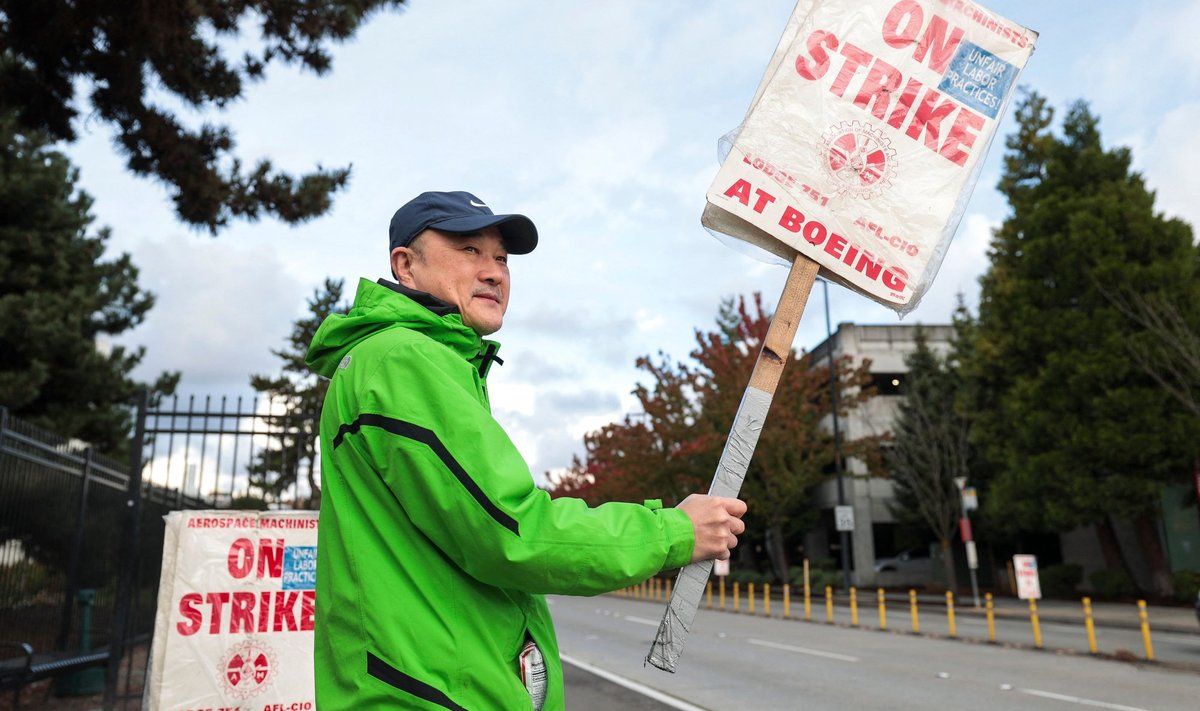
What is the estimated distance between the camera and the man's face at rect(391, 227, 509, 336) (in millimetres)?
2189

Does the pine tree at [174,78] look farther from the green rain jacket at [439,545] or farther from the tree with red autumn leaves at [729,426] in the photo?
the tree with red autumn leaves at [729,426]

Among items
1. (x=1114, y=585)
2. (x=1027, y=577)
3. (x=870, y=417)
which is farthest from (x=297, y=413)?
(x=870, y=417)

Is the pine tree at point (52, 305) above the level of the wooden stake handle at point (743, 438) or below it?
above

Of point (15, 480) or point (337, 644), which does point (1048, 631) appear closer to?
point (15, 480)

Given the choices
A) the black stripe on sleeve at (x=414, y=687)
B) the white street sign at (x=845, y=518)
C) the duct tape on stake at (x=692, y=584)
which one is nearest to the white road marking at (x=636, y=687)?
the duct tape on stake at (x=692, y=584)

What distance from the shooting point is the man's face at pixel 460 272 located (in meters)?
2.19

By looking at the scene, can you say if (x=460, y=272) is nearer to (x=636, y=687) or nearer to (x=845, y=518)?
(x=636, y=687)

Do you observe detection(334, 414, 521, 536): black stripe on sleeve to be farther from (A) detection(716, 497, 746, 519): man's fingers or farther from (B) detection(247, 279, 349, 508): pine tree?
(B) detection(247, 279, 349, 508): pine tree

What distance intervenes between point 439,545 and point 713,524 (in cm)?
60

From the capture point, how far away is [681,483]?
115ft

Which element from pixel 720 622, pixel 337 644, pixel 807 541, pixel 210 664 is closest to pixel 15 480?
pixel 210 664

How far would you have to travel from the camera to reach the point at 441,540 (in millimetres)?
1732

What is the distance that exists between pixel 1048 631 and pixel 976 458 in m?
17.4

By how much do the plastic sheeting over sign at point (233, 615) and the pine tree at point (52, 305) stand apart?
34.1ft
